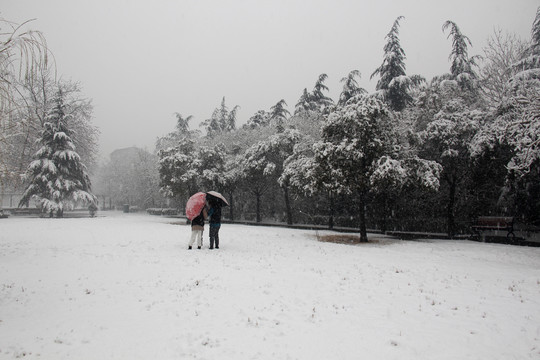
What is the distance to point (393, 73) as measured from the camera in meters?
28.9

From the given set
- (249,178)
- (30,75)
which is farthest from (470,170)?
(30,75)

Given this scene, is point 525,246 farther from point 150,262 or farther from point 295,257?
point 150,262

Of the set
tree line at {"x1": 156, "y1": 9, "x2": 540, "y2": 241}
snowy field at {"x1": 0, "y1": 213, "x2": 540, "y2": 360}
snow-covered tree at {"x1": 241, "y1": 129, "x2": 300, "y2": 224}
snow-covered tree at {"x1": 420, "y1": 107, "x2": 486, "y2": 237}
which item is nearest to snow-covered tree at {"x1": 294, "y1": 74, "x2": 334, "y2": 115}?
tree line at {"x1": 156, "y1": 9, "x2": 540, "y2": 241}

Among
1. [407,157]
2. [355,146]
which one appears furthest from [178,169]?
[407,157]

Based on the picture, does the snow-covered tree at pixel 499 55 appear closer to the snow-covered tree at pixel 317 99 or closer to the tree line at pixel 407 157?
the tree line at pixel 407 157

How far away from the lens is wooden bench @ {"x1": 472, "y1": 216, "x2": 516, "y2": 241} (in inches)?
664

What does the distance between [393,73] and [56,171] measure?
32.6 meters

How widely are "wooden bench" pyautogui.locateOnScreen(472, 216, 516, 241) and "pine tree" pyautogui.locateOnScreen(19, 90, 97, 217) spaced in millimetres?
33941

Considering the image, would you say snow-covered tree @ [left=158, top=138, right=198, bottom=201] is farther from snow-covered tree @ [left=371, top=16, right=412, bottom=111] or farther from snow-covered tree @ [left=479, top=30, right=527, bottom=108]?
snow-covered tree @ [left=479, top=30, right=527, bottom=108]

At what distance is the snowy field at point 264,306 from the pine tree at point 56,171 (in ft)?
78.8

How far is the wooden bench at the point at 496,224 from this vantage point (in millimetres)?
16875

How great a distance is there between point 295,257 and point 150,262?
4.83 metres

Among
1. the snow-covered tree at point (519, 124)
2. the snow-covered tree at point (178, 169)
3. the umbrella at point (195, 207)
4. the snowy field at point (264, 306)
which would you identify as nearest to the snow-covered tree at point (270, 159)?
the snow-covered tree at point (178, 169)

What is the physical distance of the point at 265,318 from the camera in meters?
6.05
